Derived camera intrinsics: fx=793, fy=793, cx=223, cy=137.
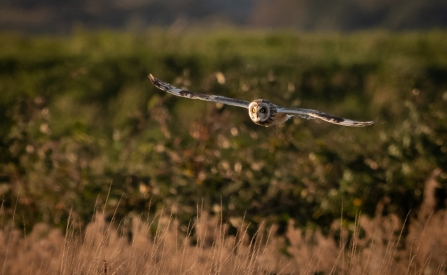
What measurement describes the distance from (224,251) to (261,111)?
0.97 metres

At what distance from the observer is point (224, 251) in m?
4.83

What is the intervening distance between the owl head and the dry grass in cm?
74

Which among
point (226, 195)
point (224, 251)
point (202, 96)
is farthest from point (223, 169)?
point (224, 251)

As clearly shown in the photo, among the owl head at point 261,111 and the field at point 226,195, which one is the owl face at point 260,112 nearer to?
the owl head at point 261,111

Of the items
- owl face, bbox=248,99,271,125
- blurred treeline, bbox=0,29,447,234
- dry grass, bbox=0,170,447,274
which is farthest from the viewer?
blurred treeline, bbox=0,29,447,234

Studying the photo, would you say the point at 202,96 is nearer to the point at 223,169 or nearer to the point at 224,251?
the point at 224,251

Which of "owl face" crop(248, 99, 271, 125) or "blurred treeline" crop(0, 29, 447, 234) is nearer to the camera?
"owl face" crop(248, 99, 271, 125)

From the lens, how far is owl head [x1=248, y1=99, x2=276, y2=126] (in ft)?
17.0

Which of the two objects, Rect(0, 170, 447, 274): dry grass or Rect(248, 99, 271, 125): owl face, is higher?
Rect(248, 99, 271, 125): owl face

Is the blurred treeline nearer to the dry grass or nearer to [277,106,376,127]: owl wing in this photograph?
the dry grass

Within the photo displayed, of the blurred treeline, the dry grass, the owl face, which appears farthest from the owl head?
the blurred treeline

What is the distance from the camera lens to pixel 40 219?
718cm

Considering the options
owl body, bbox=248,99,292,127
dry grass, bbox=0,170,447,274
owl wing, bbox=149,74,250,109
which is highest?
owl wing, bbox=149,74,250,109

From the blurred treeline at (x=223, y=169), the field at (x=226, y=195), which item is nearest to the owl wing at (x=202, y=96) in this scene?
the field at (x=226, y=195)
